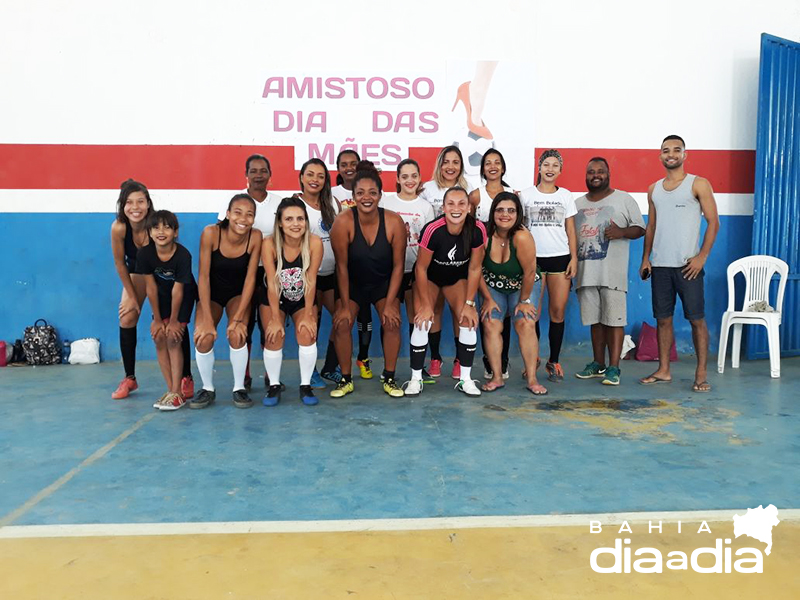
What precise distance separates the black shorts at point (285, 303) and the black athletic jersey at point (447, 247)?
848 mm

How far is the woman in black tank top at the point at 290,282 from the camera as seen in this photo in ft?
13.4

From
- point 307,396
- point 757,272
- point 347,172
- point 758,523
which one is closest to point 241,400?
point 307,396

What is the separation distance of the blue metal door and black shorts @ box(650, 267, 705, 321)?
151 cm

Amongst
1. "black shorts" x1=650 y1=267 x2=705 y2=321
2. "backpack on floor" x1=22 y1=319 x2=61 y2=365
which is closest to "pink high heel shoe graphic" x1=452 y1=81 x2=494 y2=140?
"black shorts" x1=650 y1=267 x2=705 y2=321

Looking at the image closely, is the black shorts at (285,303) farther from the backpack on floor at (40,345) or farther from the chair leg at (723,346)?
the chair leg at (723,346)

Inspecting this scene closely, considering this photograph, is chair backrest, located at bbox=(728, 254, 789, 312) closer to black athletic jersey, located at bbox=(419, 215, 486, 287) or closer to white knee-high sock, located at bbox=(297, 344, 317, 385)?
black athletic jersey, located at bbox=(419, 215, 486, 287)

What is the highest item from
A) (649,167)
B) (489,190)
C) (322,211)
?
(649,167)

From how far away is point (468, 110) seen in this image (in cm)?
579

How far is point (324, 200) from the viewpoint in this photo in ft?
14.9

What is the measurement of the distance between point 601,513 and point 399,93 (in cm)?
421

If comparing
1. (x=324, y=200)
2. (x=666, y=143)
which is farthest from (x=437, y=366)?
(x=666, y=143)

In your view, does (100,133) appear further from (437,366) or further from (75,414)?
(437,366)

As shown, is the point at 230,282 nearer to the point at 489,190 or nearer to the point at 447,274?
the point at 447,274

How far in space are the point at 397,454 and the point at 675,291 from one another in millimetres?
2622
